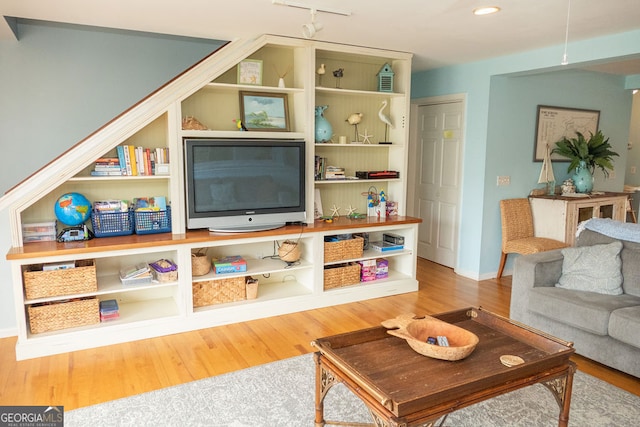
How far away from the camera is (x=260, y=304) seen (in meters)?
3.78

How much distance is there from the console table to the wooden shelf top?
1873mm

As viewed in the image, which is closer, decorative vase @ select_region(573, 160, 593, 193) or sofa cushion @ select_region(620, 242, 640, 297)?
sofa cushion @ select_region(620, 242, 640, 297)

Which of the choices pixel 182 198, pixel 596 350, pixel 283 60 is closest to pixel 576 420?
pixel 596 350

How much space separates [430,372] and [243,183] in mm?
2264

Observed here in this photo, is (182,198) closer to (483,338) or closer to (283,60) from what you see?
(283,60)

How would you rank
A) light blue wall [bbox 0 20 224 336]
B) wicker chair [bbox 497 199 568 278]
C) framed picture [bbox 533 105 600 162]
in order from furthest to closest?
framed picture [bbox 533 105 600 162], wicker chair [bbox 497 199 568 278], light blue wall [bbox 0 20 224 336]

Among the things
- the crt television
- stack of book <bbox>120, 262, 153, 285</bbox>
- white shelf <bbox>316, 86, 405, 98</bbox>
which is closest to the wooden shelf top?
the crt television

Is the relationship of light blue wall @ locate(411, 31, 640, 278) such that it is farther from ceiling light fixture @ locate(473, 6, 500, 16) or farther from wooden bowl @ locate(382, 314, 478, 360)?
wooden bowl @ locate(382, 314, 478, 360)

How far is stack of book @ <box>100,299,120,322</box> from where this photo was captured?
331cm

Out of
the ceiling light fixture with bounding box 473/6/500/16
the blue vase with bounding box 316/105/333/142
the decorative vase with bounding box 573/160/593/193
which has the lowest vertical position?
the decorative vase with bounding box 573/160/593/193

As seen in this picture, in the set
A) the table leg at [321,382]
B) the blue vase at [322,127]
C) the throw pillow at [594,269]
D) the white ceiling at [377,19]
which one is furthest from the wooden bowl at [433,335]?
the blue vase at [322,127]

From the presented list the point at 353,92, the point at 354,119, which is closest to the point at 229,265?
the point at 354,119

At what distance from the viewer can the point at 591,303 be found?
114 inches

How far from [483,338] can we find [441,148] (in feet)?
11.2
